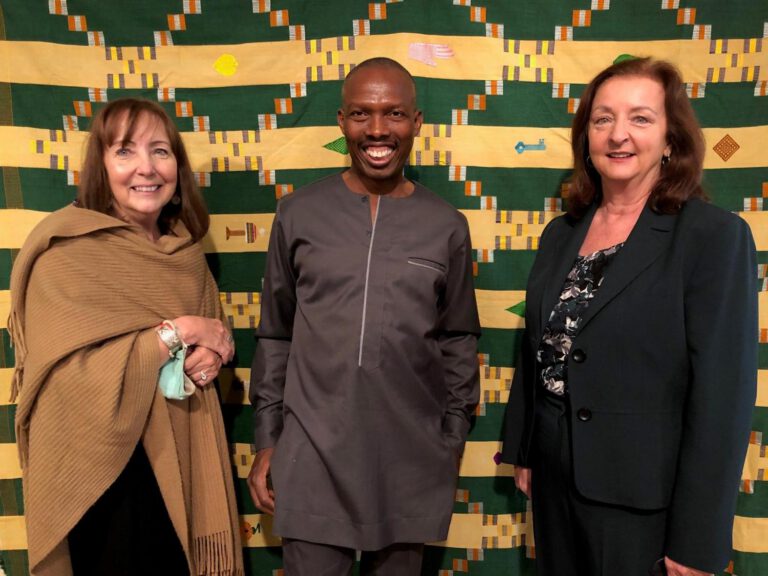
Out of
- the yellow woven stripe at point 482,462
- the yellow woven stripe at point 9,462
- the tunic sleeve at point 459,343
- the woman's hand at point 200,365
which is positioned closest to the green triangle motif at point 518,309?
the tunic sleeve at point 459,343

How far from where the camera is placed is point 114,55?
5.69 feet

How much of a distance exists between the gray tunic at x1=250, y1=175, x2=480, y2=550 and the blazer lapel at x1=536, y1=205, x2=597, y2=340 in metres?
0.25

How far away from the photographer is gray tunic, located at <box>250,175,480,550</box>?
1317 mm

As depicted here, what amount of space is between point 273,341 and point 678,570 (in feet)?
3.49

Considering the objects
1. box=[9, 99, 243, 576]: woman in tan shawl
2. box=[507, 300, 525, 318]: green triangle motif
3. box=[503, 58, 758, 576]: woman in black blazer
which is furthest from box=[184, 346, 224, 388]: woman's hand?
box=[507, 300, 525, 318]: green triangle motif

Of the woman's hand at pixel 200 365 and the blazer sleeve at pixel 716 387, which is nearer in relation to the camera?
the blazer sleeve at pixel 716 387

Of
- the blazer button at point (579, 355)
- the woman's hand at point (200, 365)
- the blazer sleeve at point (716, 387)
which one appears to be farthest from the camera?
the woman's hand at point (200, 365)

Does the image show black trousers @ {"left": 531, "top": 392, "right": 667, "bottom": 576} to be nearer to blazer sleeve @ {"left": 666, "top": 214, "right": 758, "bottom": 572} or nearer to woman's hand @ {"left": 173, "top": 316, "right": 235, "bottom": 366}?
blazer sleeve @ {"left": 666, "top": 214, "right": 758, "bottom": 572}

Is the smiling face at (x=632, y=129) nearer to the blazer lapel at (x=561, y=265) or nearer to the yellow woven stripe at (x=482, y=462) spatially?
the blazer lapel at (x=561, y=265)

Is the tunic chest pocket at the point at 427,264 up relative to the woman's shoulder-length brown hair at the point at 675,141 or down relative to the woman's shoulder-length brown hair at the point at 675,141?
down

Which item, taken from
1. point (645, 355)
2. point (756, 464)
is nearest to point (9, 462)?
point (645, 355)

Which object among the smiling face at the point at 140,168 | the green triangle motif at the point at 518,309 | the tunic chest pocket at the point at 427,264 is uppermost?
the smiling face at the point at 140,168

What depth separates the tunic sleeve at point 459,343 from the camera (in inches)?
56.9

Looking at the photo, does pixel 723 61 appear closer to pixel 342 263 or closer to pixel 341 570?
pixel 342 263
